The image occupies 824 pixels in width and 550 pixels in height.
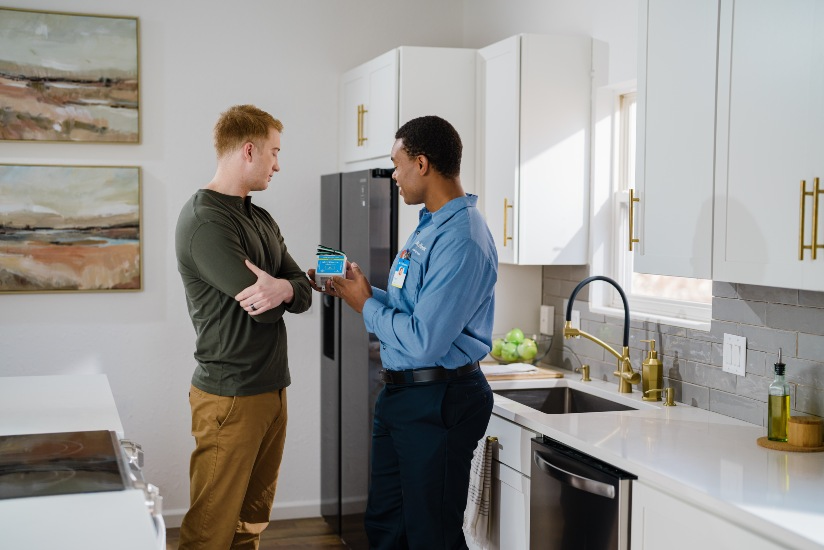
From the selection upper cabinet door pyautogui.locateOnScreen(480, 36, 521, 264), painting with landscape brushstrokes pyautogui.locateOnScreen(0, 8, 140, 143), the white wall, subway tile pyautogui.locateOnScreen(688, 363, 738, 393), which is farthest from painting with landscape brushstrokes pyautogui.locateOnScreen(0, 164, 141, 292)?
subway tile pyautogui.locateOnScreen(688, 363, 738, 393)

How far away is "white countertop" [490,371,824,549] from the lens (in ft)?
5.85

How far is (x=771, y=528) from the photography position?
5.66 ft

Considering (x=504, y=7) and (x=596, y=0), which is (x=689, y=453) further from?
(x=504, y=7)

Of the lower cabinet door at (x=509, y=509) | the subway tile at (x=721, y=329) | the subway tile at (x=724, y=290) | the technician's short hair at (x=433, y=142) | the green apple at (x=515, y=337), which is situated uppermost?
the technician's short hair at (x=433, y=142)

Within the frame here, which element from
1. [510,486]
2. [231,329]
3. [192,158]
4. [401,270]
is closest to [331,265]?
[401,270]

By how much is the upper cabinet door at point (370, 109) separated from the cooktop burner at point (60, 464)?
1.93m

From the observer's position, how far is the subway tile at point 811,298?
235cm

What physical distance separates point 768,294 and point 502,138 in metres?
1.26

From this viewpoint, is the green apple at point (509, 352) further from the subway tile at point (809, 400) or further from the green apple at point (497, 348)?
the subway tile at point (809, 400)

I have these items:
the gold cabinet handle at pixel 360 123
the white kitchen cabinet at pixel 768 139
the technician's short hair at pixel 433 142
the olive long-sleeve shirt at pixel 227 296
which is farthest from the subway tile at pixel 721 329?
the gold cabinet handle at pixel 360 123

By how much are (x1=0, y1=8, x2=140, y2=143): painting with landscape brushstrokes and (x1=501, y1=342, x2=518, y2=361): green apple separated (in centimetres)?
188

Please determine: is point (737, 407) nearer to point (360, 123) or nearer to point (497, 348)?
point (497, 348)

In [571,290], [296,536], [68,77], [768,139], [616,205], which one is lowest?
[296,536]

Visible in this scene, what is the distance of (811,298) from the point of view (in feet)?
7.80
